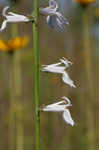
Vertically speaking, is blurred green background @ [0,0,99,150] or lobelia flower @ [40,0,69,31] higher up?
lobelia flower @ [40,0,69,31]

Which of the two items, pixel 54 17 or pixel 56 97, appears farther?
pixel 56 97

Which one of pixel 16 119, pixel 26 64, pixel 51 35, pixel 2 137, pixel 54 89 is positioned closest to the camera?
pixel 16 119

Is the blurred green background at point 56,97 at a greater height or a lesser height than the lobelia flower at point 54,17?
lesser

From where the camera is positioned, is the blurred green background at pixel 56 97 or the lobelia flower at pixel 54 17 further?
the blurred green background at pixel 56 97

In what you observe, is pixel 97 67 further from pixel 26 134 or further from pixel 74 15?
pixel 26 134

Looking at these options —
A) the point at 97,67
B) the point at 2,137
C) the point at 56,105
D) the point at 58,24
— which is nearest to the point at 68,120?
→ the point at 56,105

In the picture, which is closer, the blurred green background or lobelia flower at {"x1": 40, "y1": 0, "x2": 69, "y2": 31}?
lobelia flower at {"x1": 40, "y1": 0, "x2": 69, "y2": 31}

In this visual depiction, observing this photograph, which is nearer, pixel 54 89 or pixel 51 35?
pixel 54 89

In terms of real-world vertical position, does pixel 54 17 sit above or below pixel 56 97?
above
